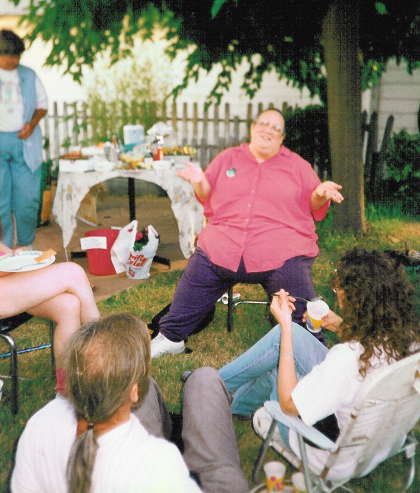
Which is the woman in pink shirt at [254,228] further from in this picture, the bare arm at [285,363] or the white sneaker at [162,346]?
the bare arm at [285,363]

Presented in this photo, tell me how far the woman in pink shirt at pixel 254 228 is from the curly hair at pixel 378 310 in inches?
51.8

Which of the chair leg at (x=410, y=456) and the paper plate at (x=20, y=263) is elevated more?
the paper plate at (x=20, y=263)

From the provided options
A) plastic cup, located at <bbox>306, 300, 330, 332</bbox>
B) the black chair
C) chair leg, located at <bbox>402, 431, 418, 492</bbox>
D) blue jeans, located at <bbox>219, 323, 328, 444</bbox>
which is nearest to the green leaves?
the black chair

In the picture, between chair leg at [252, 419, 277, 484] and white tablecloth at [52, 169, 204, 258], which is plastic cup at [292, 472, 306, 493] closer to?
chair leg at [252, 419, 277, 484]

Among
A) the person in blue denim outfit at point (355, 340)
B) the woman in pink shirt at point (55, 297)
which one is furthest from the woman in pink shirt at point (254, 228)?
the person in blue denim outfit at point (355, 340)

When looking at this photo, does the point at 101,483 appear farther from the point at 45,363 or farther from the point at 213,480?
the point at 45,363

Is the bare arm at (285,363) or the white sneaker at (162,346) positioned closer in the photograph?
the bare arm at (285,363)

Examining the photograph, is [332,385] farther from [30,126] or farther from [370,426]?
[30,126]

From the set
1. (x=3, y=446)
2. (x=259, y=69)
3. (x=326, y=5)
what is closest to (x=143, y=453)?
(x=3, y=446)

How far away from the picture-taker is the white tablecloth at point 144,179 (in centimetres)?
479

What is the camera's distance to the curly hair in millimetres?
1842

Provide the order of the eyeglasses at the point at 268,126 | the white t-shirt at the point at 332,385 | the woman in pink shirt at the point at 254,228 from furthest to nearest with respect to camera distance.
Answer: the eyeglasses at the point at 268,126 < the woman in pink shirt at the point at 254,228 < the white t-shirt at the point at 332,385

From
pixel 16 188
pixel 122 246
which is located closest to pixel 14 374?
pixel 122 246

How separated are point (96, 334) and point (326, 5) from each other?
5583 millimetres
